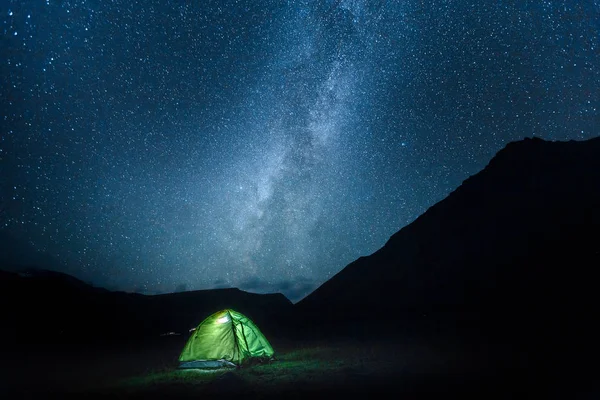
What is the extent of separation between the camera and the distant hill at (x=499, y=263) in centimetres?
2465

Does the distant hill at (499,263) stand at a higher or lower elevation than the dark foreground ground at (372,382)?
higher

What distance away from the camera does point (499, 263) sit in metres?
45.9

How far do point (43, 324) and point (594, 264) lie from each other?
251 feet

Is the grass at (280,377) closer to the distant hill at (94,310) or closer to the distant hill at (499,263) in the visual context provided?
the distant hill at (499,263)

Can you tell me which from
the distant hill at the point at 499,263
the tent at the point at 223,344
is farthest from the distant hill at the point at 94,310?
the tent at the point at 223,344

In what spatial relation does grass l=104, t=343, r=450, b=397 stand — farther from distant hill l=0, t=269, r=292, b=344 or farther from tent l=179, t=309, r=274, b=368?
distant hill l=0, t=269, r=292, b=344

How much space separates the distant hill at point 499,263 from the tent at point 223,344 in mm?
11702

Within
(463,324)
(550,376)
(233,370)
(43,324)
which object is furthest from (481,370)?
(43,324)

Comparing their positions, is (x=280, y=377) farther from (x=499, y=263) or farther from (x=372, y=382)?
(x=499, y=263)

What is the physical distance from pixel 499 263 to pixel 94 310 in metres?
79.8

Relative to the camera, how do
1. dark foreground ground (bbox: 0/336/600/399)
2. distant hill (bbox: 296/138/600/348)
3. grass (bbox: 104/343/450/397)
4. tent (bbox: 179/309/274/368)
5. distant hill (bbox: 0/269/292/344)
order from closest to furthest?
dark foreground ground (bbox: 0/336/600/399) < grass (bbox: 104/343/450/397) < tent (bbox: 179/309/274/368) < distant hill (bbox: 296/138/600/348) < distant hill (bbox: 0/269/292/344)

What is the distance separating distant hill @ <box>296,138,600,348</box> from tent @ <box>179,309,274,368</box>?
1170cm

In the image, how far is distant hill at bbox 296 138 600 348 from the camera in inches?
970

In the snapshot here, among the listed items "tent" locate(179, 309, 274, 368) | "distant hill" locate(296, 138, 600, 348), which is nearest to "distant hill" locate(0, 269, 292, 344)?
"distant hill" locate(296, 138, 600, 348)
